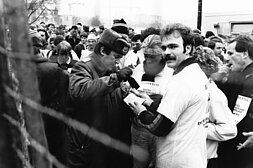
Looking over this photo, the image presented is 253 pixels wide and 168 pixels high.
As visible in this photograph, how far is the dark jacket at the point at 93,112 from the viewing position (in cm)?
137

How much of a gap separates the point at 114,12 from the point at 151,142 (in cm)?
76

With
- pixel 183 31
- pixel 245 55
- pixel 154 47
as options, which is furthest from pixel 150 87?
pixel 245 55

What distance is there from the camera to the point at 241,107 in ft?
5.30

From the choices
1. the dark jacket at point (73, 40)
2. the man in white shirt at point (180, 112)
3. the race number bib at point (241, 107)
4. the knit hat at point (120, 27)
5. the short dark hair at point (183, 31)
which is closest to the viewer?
the man in white shirt at point (180, 112)

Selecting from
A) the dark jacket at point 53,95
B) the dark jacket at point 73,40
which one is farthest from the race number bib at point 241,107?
the dark jacket at point 73,40

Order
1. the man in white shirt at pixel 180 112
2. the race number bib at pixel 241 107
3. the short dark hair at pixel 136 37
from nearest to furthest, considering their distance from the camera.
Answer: the man in white shirt at pixel 180 112, the race number bib at pixel 241 107, the short dark hair at pixel 136 37

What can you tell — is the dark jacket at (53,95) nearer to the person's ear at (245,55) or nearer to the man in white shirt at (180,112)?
the man in white shirt at (180,112)

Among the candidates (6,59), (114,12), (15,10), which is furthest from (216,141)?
(15,10)

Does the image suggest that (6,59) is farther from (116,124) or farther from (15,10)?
(116,124)

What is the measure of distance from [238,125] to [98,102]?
0.71 meters

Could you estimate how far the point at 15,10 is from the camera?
0.49 meters

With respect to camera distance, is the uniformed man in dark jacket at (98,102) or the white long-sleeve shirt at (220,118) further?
the white long-sleeve shirt at (220,118)

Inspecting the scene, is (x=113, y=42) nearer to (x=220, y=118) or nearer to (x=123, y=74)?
(x=123, y=74)

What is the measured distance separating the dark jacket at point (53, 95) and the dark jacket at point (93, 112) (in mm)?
43
